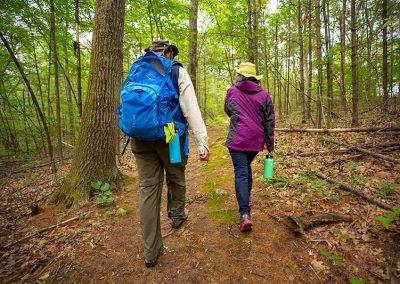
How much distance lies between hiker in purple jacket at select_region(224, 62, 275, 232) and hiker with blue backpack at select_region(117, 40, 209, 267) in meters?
0.67

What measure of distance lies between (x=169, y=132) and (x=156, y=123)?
0.19 m

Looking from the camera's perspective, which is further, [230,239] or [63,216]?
[63,216]

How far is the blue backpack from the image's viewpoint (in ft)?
7.17

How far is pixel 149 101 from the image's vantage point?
2.18 metres

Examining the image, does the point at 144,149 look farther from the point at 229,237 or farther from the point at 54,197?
the point at 54,197

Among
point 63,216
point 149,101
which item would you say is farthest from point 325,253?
point 63,216

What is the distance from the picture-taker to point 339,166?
181 inches

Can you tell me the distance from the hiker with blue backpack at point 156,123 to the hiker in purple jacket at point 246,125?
67 cm

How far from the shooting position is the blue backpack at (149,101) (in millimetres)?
2186

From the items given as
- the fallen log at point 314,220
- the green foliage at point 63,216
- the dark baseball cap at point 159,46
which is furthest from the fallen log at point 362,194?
the green foliage at point 63,216

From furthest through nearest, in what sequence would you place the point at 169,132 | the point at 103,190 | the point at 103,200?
the point at 103,190, the point at 103,200, the point at 169,132

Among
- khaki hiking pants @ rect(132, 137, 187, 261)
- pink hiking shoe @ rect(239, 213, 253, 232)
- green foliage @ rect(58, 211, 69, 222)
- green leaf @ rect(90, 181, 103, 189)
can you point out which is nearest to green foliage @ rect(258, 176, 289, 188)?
pink hiking shoe @ rect(239, 213, 253, 232)

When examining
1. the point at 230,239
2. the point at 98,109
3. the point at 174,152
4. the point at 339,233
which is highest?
the point at 98,109

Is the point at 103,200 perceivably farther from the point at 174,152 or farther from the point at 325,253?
the point at 325,253
